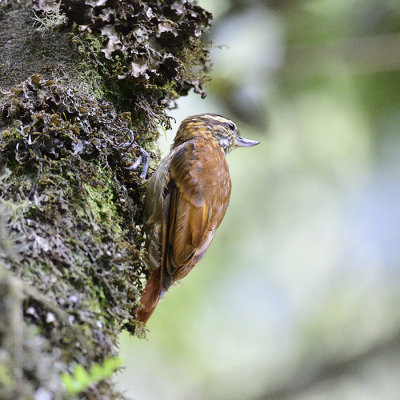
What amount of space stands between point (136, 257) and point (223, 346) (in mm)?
3508

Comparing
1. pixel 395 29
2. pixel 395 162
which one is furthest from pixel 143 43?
pixel 395 162

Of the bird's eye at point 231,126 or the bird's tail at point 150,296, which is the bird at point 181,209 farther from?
the bird's eye at point 231,126

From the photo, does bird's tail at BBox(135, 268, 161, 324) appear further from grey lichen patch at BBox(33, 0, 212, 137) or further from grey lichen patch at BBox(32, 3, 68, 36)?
grey lichen patch at BBox(32, 3, 68, 36)

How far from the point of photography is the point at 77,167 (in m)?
2.47

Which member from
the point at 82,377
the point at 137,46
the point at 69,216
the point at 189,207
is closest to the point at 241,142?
the point at 189,207

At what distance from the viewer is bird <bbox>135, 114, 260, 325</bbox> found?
3047mm

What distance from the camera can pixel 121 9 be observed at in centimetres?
292

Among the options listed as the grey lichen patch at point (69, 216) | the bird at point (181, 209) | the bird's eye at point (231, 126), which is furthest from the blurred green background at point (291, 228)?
the grey lichen patch at point (69, 216)

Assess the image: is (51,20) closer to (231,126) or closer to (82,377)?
(231,126)

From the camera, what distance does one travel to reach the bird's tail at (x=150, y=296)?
281cm

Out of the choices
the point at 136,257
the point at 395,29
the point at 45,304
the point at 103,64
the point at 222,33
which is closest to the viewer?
the point at 45,304

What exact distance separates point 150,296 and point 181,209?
1.75 ft

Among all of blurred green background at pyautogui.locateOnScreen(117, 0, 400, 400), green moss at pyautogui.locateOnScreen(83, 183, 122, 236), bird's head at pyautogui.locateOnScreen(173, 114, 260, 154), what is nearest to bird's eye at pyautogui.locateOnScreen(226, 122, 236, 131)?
bird's head at pyautogui.locateOnScreen(173, 114, 260, 154)

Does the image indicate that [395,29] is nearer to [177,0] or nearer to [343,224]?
[343,224]
